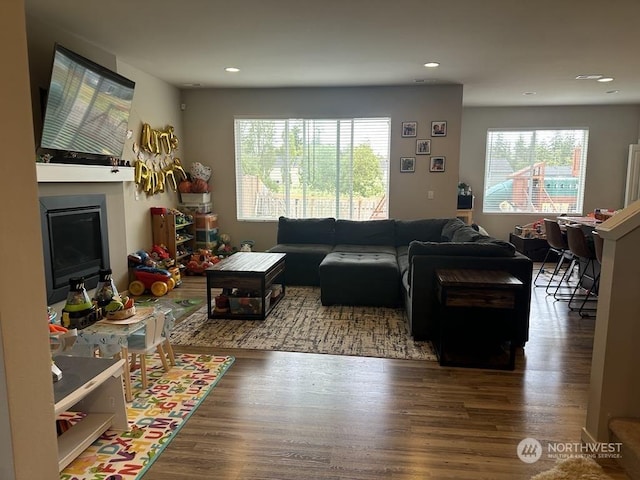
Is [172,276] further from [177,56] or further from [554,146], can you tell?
[554,146]

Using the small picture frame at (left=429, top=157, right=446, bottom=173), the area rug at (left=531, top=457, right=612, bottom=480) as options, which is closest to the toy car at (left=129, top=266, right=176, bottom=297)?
the small picture frame at (left=429, top=157, right=446, bottom=173)

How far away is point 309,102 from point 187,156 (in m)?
2.08

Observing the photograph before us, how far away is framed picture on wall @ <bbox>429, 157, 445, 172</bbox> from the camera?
6266 millimetres

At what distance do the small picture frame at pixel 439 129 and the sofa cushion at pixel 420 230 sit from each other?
1261 millimetres

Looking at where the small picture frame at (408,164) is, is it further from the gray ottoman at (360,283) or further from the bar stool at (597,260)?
the bar stool at (597,260)

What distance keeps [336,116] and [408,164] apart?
1.28 metres

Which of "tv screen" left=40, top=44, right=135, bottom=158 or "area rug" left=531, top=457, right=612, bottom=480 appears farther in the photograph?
"tv screen" left=40, top=44, right=135, bottom=158

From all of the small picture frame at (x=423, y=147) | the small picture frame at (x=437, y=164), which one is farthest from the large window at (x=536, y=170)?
the small picture frame at (x=423, y=147)

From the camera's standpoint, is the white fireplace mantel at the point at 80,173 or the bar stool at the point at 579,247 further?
the bar stool at the point at 579,247

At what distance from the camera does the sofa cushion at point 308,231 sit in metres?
6.03

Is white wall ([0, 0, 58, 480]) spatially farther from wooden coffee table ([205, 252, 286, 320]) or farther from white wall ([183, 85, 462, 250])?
white wall ([183, 85, 462, 250])

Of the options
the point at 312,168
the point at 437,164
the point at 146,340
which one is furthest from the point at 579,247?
the point at 146,340

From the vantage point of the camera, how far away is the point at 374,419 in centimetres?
248

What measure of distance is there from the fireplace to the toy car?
500mm
